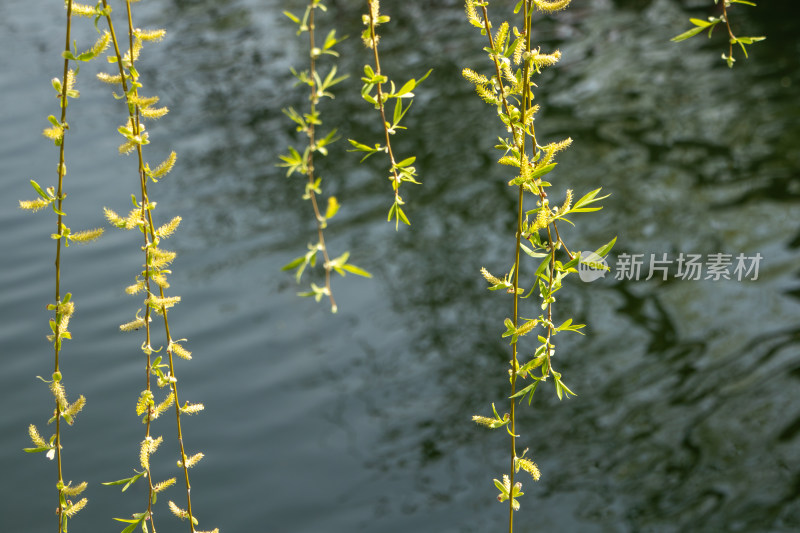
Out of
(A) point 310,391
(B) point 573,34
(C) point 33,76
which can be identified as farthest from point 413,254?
(C) point 33,76

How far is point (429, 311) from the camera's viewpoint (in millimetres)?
2783

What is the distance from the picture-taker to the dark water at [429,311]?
7.25 ft

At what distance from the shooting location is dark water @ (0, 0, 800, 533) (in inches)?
87.0

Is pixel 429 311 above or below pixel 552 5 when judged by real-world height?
below

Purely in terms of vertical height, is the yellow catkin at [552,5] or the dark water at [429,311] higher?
the yellow catkin at [552,5]

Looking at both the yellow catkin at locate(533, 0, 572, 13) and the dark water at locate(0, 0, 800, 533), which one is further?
the dark water at locate(0, 0, 800, 533)

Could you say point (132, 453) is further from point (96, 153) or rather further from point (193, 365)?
point (96, 153)

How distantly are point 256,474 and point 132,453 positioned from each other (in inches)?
14.6

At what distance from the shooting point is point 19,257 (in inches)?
123

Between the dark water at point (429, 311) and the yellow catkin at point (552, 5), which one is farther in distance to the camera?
the dark water at point (429, 311)

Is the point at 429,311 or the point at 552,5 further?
the point at 429,311

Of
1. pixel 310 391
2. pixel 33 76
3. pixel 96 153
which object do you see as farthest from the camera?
pixel 33 76

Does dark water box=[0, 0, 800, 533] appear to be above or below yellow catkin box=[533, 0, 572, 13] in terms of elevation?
below

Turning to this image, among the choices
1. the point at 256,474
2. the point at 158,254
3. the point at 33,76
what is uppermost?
the point at 158,254
